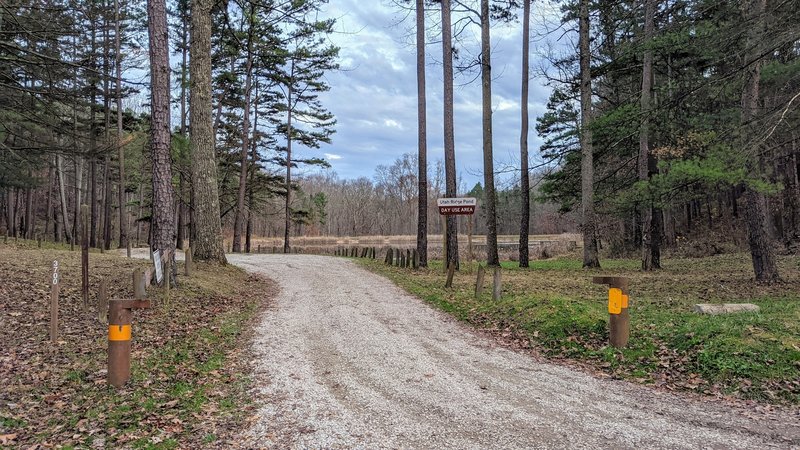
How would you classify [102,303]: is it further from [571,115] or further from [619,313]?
[571,115]

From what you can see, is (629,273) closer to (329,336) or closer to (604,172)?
(604,172)

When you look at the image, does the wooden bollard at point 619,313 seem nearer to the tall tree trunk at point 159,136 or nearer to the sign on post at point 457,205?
the tall tree trunk at point 159,136

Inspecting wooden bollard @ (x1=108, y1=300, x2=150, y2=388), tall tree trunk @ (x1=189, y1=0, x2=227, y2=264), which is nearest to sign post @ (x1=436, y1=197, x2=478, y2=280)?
tall tree trunk @ (x1=189, y1=0, x2=227, y2=264)

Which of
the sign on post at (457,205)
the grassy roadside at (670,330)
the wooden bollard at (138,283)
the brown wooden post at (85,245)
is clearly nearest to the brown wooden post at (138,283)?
the wooden bollard at (138,283)

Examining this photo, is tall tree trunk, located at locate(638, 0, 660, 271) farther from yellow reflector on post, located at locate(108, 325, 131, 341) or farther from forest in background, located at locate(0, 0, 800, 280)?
yellow reflector on post, located at locate(108, 325, 131, 341)

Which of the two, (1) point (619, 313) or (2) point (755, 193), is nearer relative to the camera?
(1) point (619, 313)

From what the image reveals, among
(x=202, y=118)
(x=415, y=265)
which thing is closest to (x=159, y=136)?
(x=202, y=118)

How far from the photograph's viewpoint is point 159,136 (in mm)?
9180

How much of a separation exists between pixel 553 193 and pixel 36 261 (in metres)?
20.1

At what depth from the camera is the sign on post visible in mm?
14406

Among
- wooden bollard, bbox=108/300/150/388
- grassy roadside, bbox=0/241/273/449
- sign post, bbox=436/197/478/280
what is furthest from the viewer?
sign post, bbox=436/197/478/280

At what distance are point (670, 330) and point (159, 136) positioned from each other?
9.62 m

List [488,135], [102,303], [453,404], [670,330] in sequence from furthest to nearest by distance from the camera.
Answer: [488,135] < [102,303] < [670,330] < [453,404]

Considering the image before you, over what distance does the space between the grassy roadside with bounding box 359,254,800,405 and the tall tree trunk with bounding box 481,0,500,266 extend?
468 centimetres
